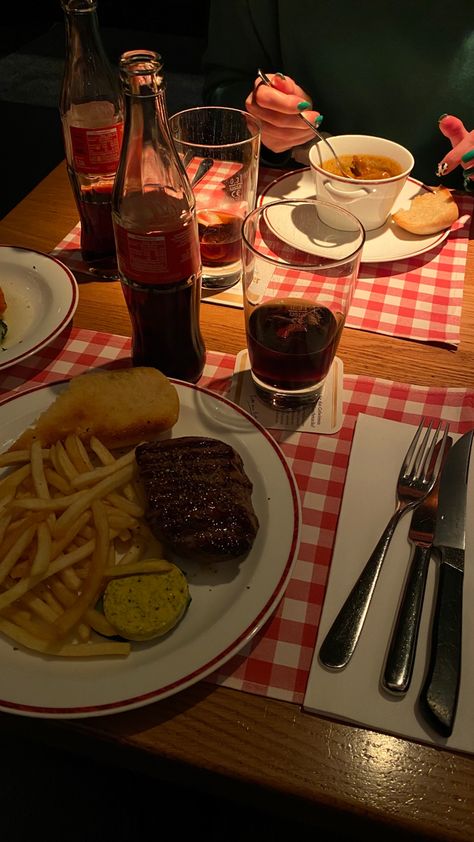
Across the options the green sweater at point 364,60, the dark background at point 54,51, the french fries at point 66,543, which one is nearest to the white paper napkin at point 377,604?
the french fries at point 66,543

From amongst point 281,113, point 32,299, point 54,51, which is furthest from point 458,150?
point 54,51

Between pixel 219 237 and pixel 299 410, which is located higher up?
pixel 219 237

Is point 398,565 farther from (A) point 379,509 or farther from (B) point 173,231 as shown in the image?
(B) point 173,231

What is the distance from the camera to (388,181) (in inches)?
61.6

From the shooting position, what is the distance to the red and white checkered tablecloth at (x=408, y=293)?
150 cm

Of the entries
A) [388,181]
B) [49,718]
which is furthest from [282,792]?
[388,181]

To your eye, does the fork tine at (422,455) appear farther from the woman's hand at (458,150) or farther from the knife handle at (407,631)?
the woman's hand at (458,150)

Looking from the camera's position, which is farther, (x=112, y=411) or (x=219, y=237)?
(x=219, y=237)

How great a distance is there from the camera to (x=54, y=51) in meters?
6.31

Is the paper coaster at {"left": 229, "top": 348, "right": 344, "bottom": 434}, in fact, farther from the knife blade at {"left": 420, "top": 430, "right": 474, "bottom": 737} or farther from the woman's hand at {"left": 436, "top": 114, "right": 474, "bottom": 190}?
the woman's hand at {"left": 436, "top": 114, "right": 474, "bottom": 190}

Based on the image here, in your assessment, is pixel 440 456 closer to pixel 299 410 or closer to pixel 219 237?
pixel 299 410

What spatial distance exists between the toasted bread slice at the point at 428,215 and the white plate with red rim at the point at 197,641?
88 cm

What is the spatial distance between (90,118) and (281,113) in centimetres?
62

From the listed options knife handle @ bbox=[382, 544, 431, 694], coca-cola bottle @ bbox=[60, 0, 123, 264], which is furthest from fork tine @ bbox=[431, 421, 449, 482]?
coca-cola bottle @ bbox=[60, 0, 123, 264]
